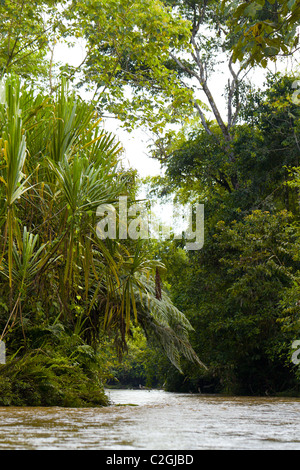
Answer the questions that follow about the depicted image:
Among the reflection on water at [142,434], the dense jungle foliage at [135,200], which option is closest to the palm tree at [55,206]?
the dense jungle foliage at [135,200]

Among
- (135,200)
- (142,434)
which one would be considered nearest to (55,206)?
(135,200)

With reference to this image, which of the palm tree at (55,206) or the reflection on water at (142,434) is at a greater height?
the palm tree at (55,206)

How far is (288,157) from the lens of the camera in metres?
14.9

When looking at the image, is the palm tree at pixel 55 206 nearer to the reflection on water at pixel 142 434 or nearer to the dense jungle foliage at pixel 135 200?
the dense jungle foliage at pixel 135 200

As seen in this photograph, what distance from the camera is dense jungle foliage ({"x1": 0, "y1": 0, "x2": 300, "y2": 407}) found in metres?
4.61

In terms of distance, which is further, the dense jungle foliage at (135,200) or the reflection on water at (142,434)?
the dense jungle foliage at (135,200)

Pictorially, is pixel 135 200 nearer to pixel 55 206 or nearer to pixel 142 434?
pixel 55 206

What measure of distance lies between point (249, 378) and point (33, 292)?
11342mm

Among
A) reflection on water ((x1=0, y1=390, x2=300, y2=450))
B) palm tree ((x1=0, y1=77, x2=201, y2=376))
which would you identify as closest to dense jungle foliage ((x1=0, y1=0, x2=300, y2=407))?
palm tree ((x1=0, y1=77, x2=201, y2=376))

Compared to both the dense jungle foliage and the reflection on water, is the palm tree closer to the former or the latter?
the dense jungle foliage

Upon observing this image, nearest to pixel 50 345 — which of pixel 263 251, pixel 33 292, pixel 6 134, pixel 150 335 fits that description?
pixel 33 292

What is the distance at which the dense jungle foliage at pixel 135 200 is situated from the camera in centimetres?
461
